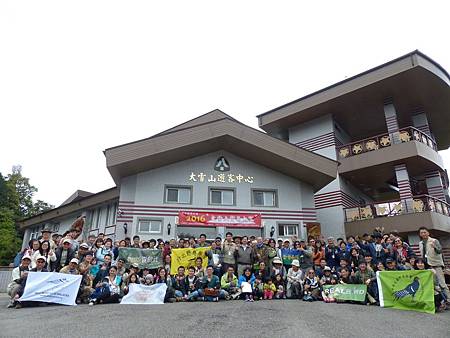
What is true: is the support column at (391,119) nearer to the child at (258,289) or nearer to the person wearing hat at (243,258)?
the person wearing hat at (243,258)

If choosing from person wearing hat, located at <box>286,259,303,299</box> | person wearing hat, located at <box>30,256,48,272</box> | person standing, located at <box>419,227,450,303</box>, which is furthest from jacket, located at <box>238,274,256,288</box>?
person wearing hat, located at <box>30,256,48,272</box>

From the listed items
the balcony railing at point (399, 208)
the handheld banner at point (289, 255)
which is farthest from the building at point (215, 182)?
the handheld banner at point (289, 255)

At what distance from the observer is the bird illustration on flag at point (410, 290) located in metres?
7.30

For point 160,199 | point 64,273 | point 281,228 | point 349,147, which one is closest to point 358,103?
point 349,147

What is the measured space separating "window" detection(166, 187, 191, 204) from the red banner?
64cm

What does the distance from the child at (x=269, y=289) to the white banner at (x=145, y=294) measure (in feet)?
9.13

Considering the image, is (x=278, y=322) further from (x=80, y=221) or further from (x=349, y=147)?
(x=349, y=147)

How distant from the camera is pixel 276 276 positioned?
30.3 ft

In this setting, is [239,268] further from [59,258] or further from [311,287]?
[59,258]

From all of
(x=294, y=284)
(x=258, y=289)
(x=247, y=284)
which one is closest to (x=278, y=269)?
(x=294, y=284)

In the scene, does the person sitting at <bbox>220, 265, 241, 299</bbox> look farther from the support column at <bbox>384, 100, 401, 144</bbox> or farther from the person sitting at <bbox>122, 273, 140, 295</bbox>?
the support column at <bbox>384, 100, 401, 144</bbox>

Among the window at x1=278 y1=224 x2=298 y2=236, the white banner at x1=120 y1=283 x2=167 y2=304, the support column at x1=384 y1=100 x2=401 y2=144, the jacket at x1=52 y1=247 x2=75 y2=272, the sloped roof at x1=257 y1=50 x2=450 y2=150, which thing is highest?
the sloped roof at x1=257 y1=50 x2=450 y2=150

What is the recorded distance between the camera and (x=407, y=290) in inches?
291

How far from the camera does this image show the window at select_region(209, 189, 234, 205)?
14.2 metres
